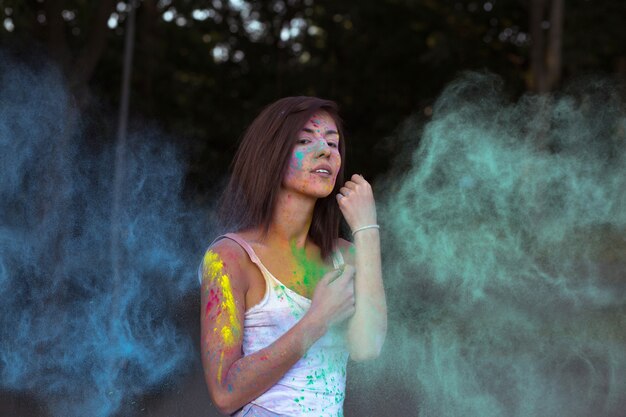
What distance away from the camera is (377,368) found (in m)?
5.09

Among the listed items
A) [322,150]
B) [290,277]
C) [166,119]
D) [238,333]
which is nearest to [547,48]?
[166,119]

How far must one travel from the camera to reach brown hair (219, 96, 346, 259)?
235 cm

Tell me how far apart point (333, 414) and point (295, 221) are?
583 mm

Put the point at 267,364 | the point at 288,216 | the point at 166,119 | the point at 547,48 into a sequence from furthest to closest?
the point at 166,119, the point at 547,48, the point at 288,216, the point at 267,364

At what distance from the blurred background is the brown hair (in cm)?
83

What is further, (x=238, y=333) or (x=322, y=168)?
(x=322, y=168)

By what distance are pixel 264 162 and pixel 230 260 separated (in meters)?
0.32

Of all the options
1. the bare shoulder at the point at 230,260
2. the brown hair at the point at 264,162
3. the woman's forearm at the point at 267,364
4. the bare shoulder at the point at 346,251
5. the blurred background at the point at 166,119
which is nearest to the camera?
the woman's forearm at the point at 267,364

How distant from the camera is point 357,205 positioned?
2291 millimetres

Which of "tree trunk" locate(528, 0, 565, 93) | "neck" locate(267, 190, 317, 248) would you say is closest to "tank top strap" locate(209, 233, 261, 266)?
"neck" locate(267, 190, 317, 248)

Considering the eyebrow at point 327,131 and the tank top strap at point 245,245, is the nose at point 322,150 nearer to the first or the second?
the eyebrow at point 327,131

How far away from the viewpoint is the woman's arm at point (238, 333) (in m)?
2.03

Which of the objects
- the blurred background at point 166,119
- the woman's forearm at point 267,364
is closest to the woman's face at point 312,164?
the woman's forearm at point 267,364

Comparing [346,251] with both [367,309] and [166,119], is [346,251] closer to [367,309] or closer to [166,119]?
[367,309]
